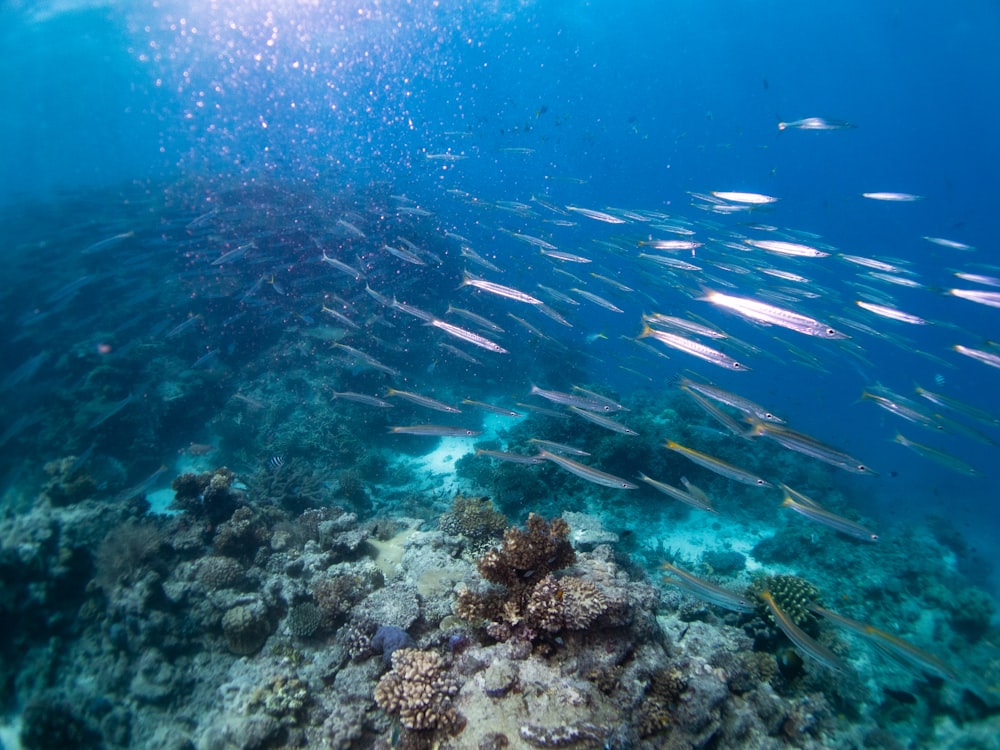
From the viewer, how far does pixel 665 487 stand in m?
6.26

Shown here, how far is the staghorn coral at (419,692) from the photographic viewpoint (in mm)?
3403

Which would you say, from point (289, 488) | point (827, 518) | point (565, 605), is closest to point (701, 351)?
point (827, 518)

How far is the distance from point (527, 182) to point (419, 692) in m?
122

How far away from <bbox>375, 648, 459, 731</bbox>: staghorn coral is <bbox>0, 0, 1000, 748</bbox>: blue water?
363 inches

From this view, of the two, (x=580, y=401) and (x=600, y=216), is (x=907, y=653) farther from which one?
(x=600, y=216)

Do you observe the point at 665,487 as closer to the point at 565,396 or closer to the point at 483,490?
the point at 565,396

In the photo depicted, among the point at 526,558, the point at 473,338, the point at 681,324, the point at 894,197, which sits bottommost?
the point at 526,558

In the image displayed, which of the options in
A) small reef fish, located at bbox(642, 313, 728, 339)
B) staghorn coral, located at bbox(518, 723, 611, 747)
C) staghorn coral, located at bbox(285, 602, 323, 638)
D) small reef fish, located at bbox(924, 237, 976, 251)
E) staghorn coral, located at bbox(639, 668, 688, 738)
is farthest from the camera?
small reef fish, located at bbox(924, 237, 976, 251)

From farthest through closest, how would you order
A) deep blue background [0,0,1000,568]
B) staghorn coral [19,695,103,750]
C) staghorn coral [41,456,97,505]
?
deep blue background [0,0,1000,568]
staghorn coral [41,456,97,505]
staghorn coral [19,695,103,750]

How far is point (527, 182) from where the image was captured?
112812 millimetres

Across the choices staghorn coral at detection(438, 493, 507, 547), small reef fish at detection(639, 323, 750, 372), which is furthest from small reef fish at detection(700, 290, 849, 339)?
staghorn coral at detection(438, 493, 507, 547)

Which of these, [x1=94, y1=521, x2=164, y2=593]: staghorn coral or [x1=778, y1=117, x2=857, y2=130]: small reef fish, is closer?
[x1=94, y1=521, x2=164, y2=593]: staghorn coral

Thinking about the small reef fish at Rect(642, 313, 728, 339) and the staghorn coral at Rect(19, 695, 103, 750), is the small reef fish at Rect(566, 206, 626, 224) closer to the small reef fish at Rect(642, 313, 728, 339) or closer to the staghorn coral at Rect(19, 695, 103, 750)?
Result: the small reef fish at Rect(642, 313, 728, 339)

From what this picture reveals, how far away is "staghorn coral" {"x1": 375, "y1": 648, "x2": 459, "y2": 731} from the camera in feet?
11.2
